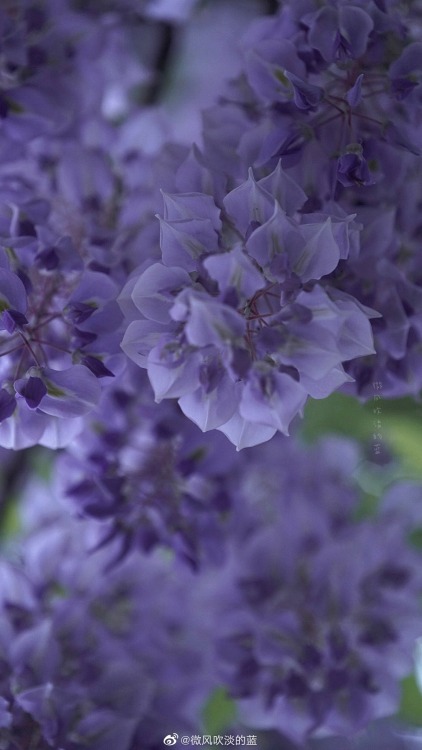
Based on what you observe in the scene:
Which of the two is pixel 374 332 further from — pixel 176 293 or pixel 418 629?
pixel 418 629

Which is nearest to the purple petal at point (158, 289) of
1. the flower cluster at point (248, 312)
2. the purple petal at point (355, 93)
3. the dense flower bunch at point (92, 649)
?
the flower cluster at point (248, 312)

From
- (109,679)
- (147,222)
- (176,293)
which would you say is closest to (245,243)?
(176,293)

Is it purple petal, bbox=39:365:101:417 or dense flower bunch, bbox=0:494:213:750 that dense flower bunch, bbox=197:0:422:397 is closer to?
Result: purple petal, bbox=39:365:101:417

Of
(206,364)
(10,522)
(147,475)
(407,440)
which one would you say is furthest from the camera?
(10,522)

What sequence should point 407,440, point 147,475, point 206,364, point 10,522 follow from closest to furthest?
point 206,364, point 147,475, point 407,440, point 10,522

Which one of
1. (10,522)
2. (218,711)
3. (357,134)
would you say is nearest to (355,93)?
(357,134)

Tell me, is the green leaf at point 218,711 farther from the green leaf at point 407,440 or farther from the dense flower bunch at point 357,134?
the dense flower bunch at point 357,134

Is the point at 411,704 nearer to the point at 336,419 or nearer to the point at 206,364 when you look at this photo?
the point at 336,419
